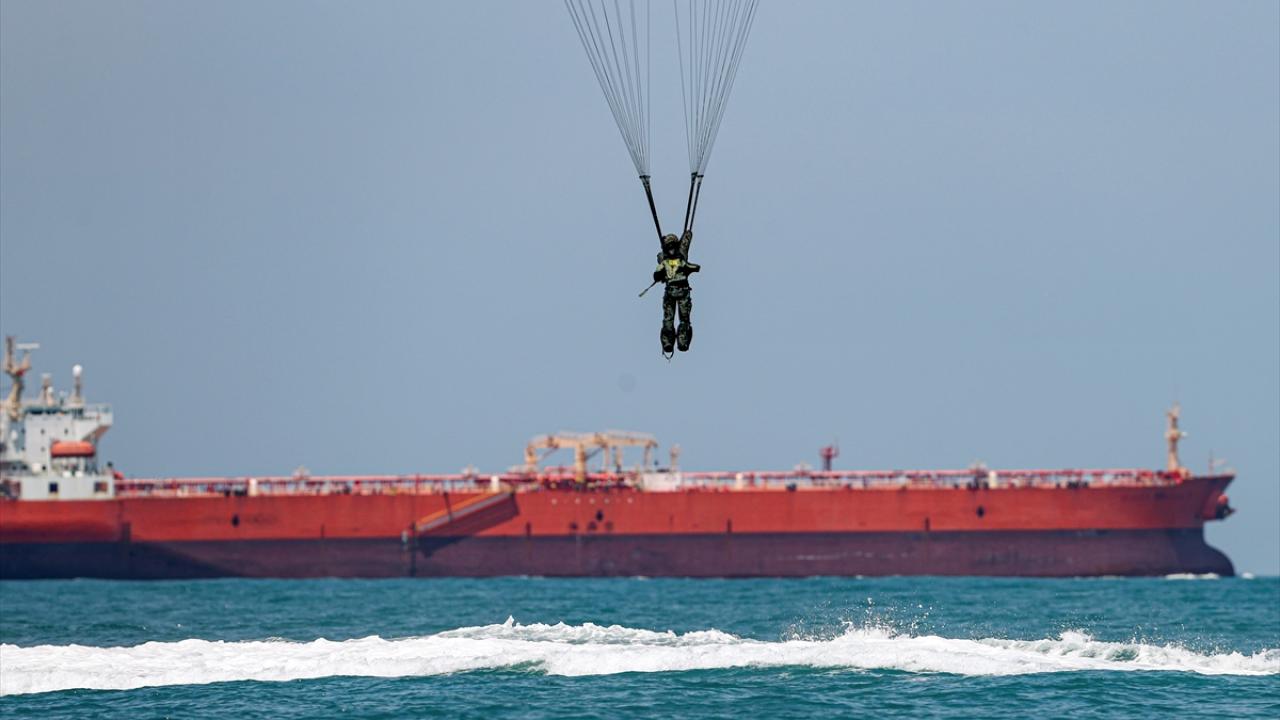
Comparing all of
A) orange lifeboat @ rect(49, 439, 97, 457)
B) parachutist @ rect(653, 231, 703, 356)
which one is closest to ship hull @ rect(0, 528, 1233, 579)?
orange lifeboat @ rect(49, 439, 97, 457)

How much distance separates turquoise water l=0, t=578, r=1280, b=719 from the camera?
25375mm

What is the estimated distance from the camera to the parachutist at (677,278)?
23.4 m

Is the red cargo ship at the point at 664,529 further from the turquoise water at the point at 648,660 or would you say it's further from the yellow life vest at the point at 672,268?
the yellow life vest at the point at 672,268

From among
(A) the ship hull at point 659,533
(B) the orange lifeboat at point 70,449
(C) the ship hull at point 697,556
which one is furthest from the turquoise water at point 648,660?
(B) the orange lifeboat at point 70,449

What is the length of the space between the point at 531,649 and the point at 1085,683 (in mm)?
8751

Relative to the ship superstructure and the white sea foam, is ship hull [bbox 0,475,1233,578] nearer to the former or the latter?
the ship superstructure

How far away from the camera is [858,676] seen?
90.2 ft

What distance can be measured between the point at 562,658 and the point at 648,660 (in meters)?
1.33

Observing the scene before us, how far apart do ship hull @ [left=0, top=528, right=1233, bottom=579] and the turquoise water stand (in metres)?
17.7

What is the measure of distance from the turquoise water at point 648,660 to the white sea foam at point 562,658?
2.1 inches

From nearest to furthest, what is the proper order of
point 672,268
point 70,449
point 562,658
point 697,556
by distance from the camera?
point 672,268 < point 562,658 < point 697,556 < point 70,449

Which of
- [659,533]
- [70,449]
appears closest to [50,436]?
[70,449]

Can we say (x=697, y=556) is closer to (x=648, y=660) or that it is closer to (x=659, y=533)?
(x=659, y=533)

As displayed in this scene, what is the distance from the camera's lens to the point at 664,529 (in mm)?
62875
